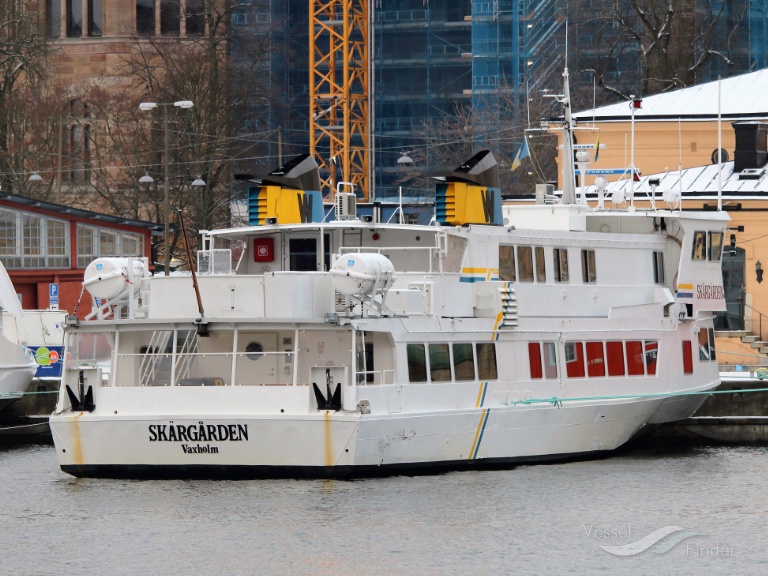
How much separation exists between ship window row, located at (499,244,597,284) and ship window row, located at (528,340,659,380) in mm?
1342

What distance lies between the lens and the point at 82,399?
34625 mm

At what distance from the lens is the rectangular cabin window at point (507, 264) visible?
1506 inches

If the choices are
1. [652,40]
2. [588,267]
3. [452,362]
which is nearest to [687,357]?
[588,267]

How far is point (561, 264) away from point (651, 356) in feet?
9.80

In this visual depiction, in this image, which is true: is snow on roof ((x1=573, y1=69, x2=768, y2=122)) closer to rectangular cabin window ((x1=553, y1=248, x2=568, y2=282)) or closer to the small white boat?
the small white boat

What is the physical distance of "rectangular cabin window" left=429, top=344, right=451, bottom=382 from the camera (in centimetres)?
3591

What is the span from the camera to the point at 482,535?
30219 millimetres

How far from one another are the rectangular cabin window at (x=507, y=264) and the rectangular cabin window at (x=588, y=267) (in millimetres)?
2211

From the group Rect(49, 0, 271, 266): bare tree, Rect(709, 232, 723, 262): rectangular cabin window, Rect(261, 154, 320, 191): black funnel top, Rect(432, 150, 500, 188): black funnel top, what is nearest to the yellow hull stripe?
Rect(432, 150, 500, 188): black funnel top

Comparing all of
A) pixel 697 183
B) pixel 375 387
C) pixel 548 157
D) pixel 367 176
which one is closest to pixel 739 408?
pixel 375 387

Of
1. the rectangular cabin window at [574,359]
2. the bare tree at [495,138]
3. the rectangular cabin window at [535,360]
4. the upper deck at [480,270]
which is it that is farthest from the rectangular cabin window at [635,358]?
the bare tree at [495,138]

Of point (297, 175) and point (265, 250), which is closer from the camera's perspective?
point (265, 250)

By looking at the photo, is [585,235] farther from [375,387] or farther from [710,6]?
[710,6]

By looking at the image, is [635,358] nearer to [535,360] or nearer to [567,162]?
[535,360]
